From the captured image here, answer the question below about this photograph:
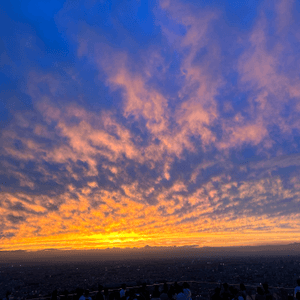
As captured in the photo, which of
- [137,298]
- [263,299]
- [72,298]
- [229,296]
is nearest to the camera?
[263,299]

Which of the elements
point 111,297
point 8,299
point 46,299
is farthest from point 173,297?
point 8,299

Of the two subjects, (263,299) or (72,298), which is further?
(72,298)

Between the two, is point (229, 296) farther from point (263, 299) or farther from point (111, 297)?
point (111, 297)

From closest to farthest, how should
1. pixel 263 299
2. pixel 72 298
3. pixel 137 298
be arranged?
pixel 263 299 < pixel 137 298 < pixel 72 298

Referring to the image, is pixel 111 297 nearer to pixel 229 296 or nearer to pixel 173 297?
pixel 173 297

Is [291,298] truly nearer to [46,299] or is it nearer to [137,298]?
[137,298]

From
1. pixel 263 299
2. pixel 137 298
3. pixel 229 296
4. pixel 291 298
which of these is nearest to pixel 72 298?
pixel 137 298

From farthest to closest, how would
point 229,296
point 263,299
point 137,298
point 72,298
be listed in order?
point 72,298
point 229,296
point 137,298
point 263,299

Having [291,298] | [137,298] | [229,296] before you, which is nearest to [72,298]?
[137,298]

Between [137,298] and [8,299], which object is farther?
[8,299]
